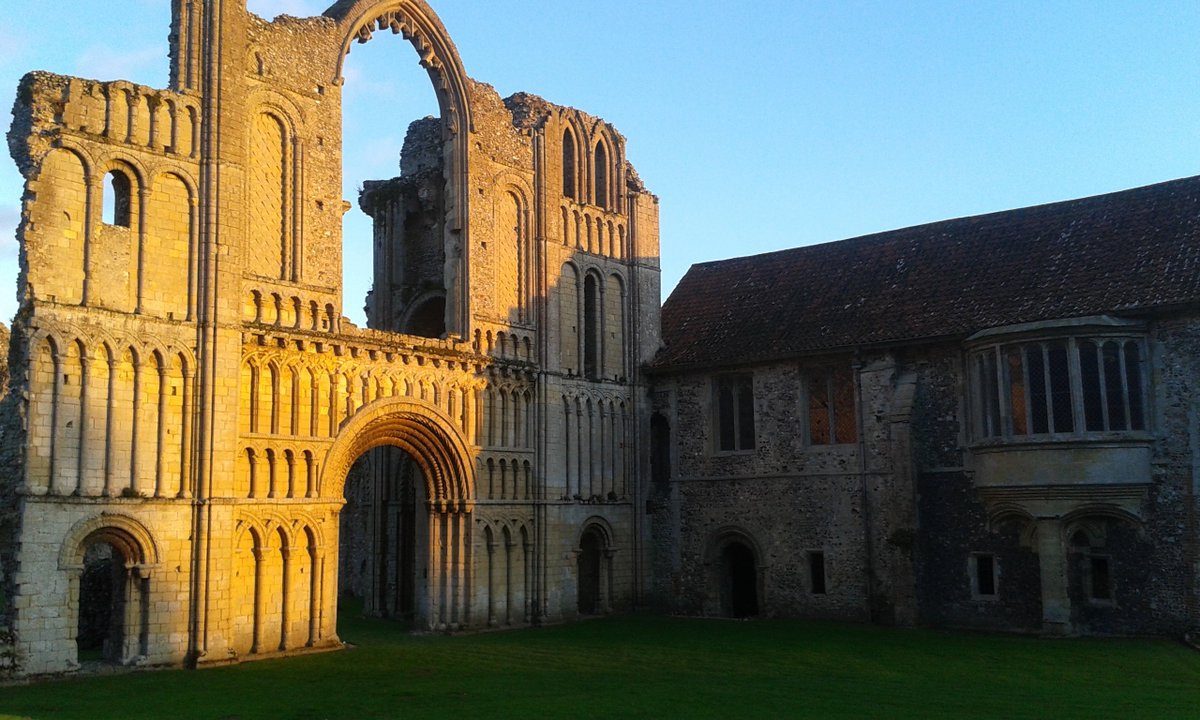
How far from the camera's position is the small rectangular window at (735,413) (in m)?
30.0

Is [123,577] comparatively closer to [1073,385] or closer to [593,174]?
[593,174]

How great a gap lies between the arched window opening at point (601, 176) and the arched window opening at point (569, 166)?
101 centimetres

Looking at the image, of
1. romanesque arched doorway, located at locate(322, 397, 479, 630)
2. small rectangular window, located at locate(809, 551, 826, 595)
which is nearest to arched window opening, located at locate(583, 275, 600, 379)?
romanesque arched doorway, located at locate(322, 397, 479, 630)

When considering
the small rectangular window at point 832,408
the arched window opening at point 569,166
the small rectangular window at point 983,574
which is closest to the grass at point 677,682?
the small rectangular window at point 983,574

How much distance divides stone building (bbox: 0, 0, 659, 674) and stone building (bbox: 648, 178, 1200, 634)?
2354 millimetres

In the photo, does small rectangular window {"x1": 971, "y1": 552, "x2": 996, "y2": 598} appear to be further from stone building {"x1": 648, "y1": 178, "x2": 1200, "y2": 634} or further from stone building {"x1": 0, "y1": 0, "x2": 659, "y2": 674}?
stone building {"x1": 0, "y1": 0, "x2": 659, "y2": 674}

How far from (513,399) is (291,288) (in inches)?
269

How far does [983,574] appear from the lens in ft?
84.1

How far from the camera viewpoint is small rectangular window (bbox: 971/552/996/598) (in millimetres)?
25438

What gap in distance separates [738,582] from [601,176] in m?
11.8

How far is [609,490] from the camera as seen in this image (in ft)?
100

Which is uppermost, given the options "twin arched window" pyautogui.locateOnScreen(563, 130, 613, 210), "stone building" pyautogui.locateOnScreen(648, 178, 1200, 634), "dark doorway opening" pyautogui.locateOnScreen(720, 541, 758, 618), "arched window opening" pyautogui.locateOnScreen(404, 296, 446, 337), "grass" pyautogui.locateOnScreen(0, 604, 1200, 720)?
"twin arched window" pyautogui.locateOnScreen(563, 130, 613, 210)

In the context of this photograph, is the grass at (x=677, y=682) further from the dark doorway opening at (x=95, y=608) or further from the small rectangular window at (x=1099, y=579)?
the dark doorway opening at (x=95, y=608)

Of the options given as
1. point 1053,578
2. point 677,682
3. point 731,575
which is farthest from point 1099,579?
point 677,682
